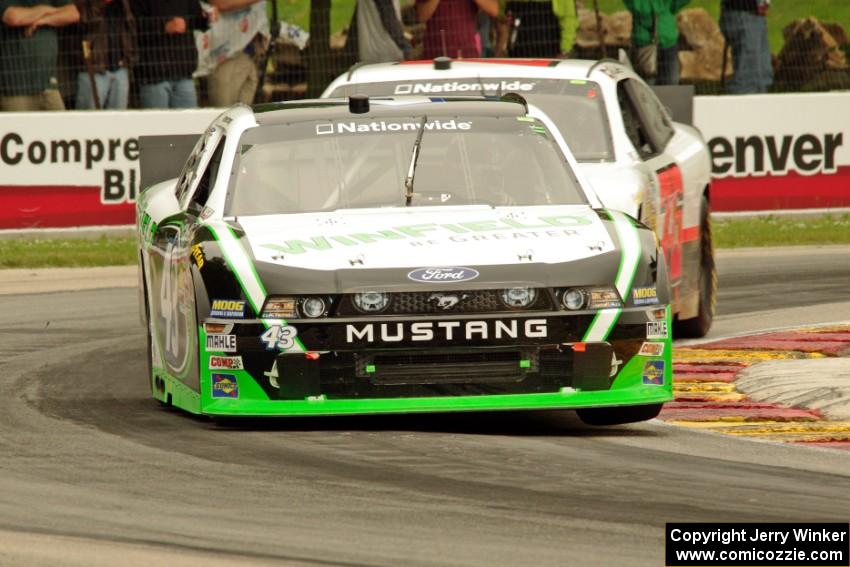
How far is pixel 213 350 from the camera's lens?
25.3ft

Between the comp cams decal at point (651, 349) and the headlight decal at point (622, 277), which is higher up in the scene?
the headlight decal at point (622, 277)

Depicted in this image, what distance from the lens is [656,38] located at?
64.0ft

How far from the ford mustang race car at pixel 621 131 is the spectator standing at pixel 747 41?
7593 millimetres

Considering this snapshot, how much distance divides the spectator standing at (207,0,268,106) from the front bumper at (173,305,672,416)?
11.8 metres

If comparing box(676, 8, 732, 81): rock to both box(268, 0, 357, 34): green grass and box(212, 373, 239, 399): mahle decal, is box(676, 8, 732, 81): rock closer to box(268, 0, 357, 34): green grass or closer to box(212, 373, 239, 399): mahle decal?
box(268, 0, 357, 34): green grass

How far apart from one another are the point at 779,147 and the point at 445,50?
328cm

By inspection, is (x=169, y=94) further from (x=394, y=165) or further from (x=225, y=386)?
(x=225, y=386)

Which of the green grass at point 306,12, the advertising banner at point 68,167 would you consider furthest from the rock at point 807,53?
the advertising banner at point 68,167

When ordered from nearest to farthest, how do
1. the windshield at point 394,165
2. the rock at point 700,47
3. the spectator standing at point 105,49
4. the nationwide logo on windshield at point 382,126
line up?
the windshield at point 394,165, the nationwide logo on windshield at point 382,126, the spectator standing at point 105,49, the rock at point 700,47

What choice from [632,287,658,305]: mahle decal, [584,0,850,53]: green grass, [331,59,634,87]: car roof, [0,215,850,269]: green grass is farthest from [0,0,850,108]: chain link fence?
[632,287,658,305]: mahle decal

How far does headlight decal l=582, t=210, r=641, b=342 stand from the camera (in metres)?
7.70

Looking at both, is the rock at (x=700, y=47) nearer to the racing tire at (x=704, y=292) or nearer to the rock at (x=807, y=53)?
the rock at (x=807, y=53)

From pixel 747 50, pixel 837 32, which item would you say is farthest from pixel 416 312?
pixel 837 32

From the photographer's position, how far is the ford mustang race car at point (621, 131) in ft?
35.2
